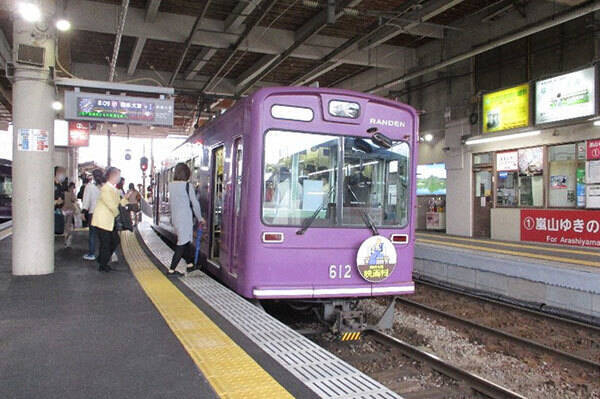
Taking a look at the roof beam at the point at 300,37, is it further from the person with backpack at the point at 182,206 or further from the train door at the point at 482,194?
the train door at the point at 482,194

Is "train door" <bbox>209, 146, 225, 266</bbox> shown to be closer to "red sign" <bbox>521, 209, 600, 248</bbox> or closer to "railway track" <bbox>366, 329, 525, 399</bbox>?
"railway track" <bbox>366, 329, 525, 399</bbox>

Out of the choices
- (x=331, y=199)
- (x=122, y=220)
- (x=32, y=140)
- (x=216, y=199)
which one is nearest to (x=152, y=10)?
(x=122, y=220)

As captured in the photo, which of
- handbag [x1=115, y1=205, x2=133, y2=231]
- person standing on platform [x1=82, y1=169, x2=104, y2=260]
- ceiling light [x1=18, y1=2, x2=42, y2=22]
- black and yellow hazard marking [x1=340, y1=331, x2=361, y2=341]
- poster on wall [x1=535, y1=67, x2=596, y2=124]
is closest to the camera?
black and yellow hazard marking [x1=340, y1=331, x2=361, y2=341]

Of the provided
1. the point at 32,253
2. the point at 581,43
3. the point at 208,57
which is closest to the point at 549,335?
the point at 32,253

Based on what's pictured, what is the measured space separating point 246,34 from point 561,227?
9.82 metres

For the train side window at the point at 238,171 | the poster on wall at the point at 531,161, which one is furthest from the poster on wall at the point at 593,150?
Answer: the train side window at the point at 238,171

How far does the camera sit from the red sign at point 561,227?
12031 millimetres

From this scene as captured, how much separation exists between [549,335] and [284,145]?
4.74 m

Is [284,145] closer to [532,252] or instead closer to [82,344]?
[82,344]

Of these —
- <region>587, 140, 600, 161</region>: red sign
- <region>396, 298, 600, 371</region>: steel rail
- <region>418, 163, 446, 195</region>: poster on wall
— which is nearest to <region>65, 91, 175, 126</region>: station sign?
<region>396, 298, 600, 371</region>: steel rail

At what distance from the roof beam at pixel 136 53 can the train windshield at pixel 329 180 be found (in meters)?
11.1

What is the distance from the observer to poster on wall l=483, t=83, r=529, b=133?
13781 mm

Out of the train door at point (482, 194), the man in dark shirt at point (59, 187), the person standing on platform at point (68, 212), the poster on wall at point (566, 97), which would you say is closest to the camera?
the person standing on platform at point (68, 212)

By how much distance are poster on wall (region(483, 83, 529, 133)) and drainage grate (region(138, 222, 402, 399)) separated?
450 inches
